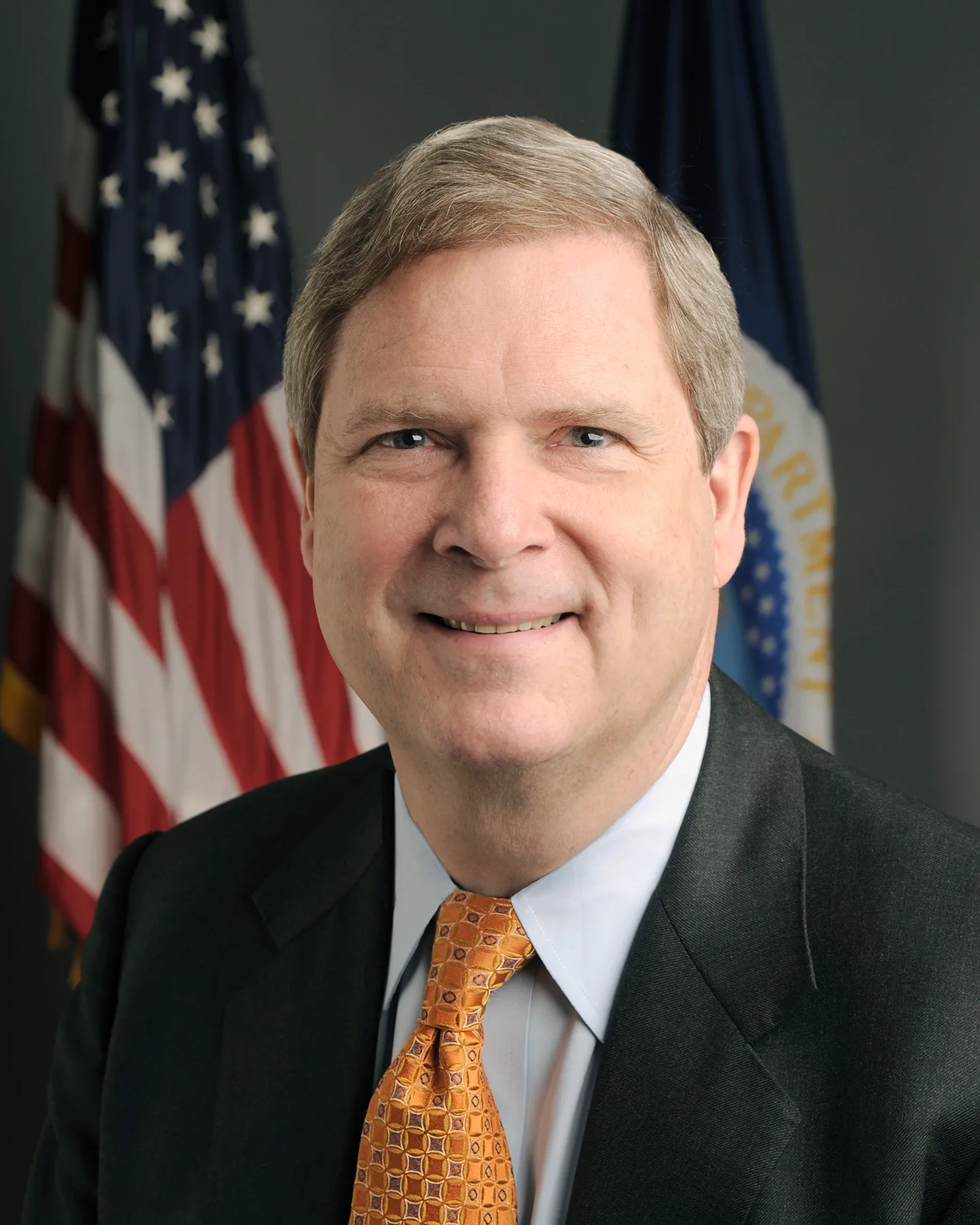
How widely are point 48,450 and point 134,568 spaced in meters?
0.39

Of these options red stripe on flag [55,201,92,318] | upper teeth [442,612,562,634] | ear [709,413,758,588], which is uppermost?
red stripe on flag [55,201,92,318]

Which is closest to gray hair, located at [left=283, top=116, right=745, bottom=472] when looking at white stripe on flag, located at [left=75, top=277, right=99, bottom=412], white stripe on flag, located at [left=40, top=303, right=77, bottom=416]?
white stripe on flag, located at [left=75, top=277, right=99, bottom=412]

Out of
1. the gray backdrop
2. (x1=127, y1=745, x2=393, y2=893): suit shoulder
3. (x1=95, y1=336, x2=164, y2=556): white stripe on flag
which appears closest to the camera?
(x1=127, y1=745, x2=393, y2=893): suit shoulder

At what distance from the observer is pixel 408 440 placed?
4.05ft

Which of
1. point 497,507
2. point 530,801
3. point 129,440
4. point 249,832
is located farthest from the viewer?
point 129,440

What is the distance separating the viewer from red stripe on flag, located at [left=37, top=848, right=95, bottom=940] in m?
2.97

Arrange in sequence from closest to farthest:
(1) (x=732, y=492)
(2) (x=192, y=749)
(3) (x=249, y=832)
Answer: (1) (x=732, y=492)
(3) (x=249, y=832)
(2) (x=192, y=749)

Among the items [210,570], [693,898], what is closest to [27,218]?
[210,570]

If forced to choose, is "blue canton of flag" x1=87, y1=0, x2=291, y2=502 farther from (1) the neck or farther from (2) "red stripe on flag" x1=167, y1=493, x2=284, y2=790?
(1) the neck

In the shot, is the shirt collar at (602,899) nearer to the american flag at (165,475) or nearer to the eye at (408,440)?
the eye at (408,440)

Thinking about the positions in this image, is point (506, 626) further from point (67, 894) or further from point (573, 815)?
point (67, 894)

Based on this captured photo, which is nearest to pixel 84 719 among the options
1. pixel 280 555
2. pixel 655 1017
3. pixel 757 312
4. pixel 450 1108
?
pixel 280 555

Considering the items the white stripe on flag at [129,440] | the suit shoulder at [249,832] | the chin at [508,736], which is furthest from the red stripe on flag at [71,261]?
the chin at [508,736]

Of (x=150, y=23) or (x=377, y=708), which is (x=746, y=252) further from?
(x=377, y=708)
